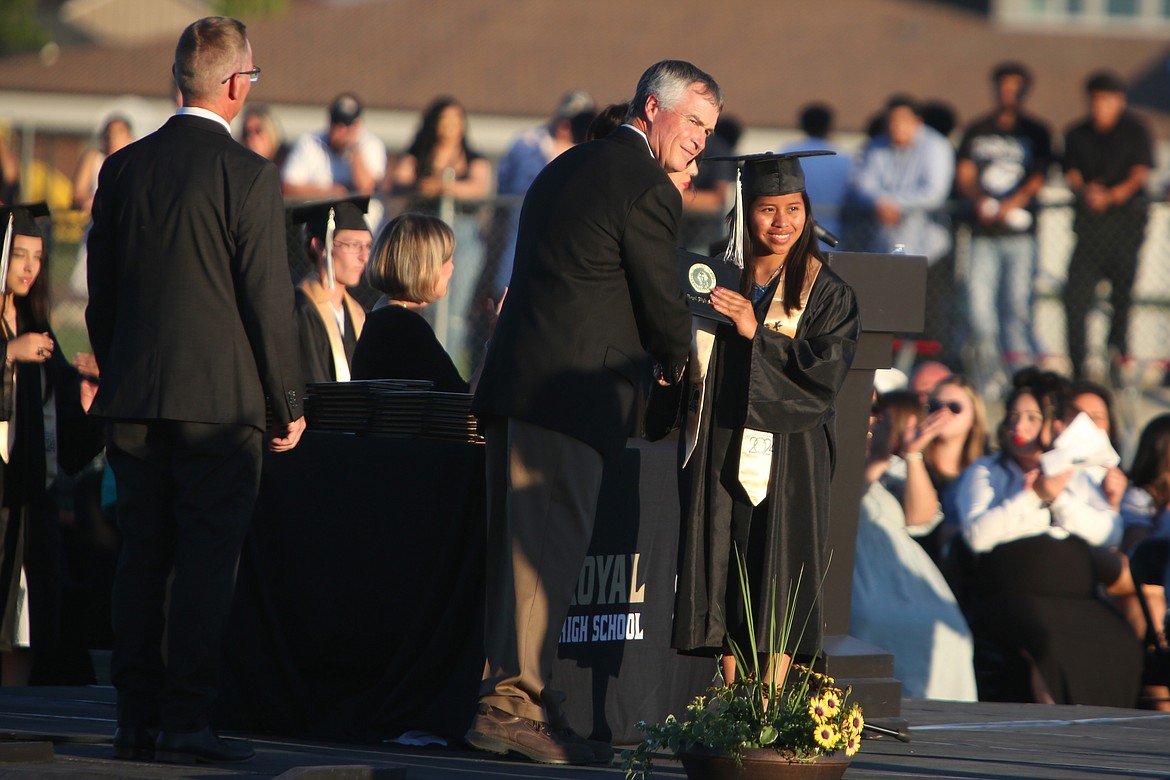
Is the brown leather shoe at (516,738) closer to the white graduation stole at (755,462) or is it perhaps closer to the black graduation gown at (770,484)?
the black graduation gown at (770,484)

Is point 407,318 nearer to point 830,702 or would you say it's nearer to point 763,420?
point 763,420

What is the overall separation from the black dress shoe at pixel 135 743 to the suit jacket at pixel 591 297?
1.37 metres

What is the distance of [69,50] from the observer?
43.8m

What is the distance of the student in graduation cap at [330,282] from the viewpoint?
312 inches

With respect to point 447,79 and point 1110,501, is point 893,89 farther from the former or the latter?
point 1110,501

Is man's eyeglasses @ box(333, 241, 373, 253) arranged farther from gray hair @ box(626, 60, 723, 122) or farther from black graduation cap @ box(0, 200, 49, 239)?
gray hair @ box(626, 60, 723, 122)

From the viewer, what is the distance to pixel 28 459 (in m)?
7.81

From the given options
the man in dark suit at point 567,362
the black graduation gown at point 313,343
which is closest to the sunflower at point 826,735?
the man in dark suit at point 567,362

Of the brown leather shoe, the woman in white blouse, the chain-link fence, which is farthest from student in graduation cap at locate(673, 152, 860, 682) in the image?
the chain-link fence

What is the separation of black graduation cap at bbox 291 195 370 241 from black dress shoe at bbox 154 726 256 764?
3125 mm

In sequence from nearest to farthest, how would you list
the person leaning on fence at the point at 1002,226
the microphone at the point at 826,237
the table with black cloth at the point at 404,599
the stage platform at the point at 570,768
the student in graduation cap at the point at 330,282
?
the stage platform at the point at 570,768
the table with black cloth at the point at 404,599
the microphone at the point at 826,237
the student in graduation cap at the point at 330,282
the person leaning on fence at the point at 1002,226

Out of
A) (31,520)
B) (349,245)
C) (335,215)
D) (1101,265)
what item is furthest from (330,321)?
(1101,265)

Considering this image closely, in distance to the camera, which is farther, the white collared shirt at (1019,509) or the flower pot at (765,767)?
the white collared shirt at (1019,509)

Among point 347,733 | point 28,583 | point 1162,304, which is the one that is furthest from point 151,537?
point 1162,304
